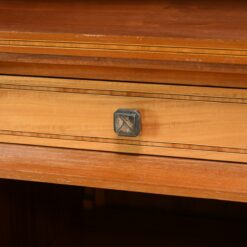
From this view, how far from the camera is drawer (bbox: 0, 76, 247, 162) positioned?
695mm

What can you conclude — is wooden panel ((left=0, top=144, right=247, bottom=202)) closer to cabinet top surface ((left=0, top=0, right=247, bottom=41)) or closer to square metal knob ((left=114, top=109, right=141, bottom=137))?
square metal knob ((left=114, top=109, right=141, bottom=137))

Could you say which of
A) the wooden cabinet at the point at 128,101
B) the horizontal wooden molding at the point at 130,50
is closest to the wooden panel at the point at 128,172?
the wooden cabinet at the point at 128,101

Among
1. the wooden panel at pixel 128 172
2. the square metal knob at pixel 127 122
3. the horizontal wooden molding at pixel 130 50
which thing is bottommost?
the wooden panel at pixel 128 172

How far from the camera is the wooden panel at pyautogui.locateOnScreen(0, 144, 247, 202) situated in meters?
0.68

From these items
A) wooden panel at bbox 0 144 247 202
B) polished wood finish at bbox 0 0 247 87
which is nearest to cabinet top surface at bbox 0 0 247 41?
polished wood finish at bbox 0 0 247 87

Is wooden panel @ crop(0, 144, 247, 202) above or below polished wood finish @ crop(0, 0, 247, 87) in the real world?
below

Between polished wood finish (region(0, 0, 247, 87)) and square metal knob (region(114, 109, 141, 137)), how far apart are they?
0.13 feet

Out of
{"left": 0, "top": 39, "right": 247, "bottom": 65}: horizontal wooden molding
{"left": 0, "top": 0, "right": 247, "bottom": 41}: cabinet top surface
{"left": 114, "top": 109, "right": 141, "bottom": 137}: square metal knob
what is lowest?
{"left": 114, "top": 109, "right": 141, "bottom": 137}: square metal knob

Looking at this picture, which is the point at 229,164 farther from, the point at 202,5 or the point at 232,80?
the point at 202,5

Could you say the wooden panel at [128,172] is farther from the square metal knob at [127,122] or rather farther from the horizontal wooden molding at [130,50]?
the horizontal wooden molding at [130,50]

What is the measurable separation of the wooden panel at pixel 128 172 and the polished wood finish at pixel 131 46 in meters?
0.10

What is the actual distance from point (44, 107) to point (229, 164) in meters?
0.23

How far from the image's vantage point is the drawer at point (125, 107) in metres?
0.70

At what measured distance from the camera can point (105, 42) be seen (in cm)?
66
